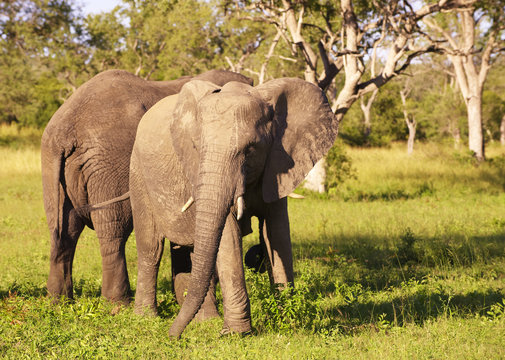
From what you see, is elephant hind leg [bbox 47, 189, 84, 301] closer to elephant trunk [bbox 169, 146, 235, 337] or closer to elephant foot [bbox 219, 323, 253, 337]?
elephant foot [bbox 219, 323, 253, 337]

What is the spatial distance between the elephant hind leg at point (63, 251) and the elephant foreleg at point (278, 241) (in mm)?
2183

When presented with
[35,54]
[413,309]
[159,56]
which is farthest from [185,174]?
[159,56]

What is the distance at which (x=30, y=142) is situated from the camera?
85.9 feet

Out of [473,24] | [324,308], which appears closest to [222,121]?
[324,308]

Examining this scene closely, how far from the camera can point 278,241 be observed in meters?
4.89

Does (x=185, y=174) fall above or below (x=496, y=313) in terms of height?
above

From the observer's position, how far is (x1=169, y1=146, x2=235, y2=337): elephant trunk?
398cm

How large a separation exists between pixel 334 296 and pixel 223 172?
9.20 feet

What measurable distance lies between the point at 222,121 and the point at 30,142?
78.7ft

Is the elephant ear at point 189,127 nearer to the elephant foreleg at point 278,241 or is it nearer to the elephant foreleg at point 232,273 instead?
the elephant foreleg at point 232,273

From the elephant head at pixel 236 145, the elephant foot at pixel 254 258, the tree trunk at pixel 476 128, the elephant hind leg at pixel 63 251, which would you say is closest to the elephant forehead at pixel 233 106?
the elephant head at pixel 236 145

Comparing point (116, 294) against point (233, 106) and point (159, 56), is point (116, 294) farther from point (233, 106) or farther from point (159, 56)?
point (159, 56)

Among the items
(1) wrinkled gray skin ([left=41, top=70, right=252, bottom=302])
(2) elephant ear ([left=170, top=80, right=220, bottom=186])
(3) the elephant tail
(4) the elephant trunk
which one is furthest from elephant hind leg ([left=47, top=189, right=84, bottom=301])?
(4) the elephant trunk

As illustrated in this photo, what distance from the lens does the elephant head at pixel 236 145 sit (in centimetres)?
400
